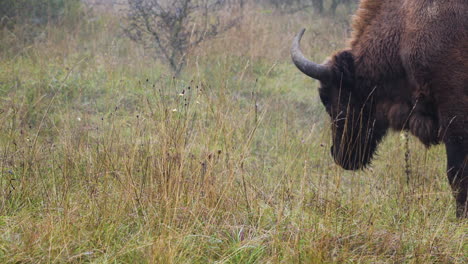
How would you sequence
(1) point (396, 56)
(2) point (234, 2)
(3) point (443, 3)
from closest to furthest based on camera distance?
(3) point (443, 3) < (1) point (396, 56) < (2) point (234, 2)

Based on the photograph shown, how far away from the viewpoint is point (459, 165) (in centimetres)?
432

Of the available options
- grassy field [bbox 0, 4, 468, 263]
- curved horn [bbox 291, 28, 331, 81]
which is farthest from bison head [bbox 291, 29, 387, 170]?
A: grassy field [bbox 0, 4, 468, 263]

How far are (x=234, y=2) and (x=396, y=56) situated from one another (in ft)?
28.0

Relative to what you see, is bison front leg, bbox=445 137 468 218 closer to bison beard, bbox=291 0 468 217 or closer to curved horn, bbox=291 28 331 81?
bison beard, bbox=291 0 468 217

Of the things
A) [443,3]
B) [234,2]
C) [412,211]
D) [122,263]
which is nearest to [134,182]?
[122,263]

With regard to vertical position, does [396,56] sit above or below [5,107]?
above

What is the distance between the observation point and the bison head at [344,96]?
16.3ft

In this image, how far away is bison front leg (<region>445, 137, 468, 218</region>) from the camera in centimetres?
427

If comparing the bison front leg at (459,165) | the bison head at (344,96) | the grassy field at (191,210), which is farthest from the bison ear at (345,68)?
the bison front leg at (459,165)

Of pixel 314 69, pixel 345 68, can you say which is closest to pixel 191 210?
pixel 314 69

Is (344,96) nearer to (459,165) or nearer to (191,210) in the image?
(459,165)

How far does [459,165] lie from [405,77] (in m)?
0.80

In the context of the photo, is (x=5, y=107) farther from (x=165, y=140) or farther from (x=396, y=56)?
(x=396, y=56)

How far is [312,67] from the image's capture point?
5000mm
